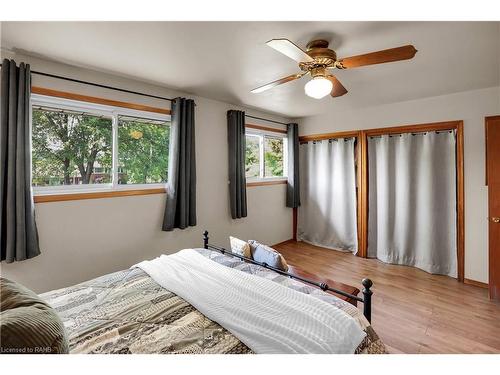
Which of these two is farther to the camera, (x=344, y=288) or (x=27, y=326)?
(x=344, y=288)

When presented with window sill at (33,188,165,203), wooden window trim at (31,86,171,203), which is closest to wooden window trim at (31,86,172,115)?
wooden window trim at (31,86,171,203)

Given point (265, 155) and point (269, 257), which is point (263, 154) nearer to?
point (265, 155)

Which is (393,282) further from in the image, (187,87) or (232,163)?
(187,87)

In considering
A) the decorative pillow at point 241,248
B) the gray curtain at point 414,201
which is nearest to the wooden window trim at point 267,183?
the gray curtain at point 414,201

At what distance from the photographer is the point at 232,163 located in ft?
11.1

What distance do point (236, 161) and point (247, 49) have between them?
170 cm

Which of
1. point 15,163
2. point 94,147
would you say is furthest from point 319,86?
point 15,163

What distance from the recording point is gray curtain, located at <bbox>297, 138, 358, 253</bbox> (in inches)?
157

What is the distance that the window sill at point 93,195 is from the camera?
2.07 meters

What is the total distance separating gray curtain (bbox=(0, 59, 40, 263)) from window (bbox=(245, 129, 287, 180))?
8.45 feet

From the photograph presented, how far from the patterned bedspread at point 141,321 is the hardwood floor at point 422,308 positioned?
1.04m

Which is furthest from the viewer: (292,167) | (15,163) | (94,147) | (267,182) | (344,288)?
(292,167)

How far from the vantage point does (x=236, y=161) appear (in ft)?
11.2
